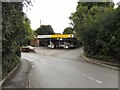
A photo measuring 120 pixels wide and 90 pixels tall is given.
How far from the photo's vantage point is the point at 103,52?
41.6 m

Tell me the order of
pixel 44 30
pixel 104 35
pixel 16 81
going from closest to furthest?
pixel 16 81 < pixel 104 35 < pixel 44 30

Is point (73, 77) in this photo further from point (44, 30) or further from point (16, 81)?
point (44, 30)

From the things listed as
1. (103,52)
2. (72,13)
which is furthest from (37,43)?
(103,52)

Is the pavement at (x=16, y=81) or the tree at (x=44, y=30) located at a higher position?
the tree at (x=44, y=30)

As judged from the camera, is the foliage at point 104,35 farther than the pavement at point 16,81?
Yes

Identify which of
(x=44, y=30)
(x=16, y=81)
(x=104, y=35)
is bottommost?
(x=16, y=81)

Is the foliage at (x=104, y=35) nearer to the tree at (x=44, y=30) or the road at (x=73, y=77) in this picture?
the road at (x=73, y=77)

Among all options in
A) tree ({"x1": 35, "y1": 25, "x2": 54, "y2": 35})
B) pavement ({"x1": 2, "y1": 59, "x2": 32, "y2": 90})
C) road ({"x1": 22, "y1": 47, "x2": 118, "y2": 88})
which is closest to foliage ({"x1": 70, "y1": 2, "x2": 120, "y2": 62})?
road ({"x1": 22, "y1": 47, "x2": 118, "y2": 88})

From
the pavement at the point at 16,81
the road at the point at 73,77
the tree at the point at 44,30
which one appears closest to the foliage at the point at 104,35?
the road at the point at 73,77

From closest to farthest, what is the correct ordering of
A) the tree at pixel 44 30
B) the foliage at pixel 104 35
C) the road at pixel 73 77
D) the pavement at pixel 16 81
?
the pavement at pixel 16 81 < the road at pixel 73 77 < the foliage at pixel 104 35 < the tree at pixel 44 30

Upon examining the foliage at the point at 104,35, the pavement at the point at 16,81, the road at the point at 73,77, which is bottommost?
the road at the point at 73,77

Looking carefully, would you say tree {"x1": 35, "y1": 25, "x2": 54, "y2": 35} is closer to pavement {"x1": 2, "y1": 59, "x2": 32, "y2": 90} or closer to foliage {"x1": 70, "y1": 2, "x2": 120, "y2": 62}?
foliage {"x1": 70, "y1": 2, "x2": 120, "y2": 62}

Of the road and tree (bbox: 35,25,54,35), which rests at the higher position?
tree (bbox: 35,25,54,35)

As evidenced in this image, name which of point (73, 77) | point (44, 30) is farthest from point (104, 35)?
point (44, 30)
